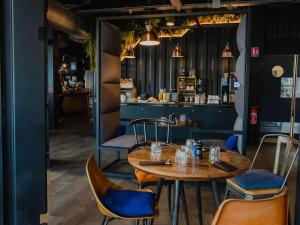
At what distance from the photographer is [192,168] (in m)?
2.29

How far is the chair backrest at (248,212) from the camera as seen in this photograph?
5.09 ft

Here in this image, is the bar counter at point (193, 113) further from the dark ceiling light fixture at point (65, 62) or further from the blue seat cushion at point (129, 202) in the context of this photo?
the dark ceiling light fixture at point (65, 62)

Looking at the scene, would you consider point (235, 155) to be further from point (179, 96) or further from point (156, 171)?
point (179, 96)

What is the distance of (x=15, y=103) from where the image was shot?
194 centimetres

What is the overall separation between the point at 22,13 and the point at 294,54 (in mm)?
8014

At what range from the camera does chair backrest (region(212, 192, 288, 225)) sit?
1551 millimetres

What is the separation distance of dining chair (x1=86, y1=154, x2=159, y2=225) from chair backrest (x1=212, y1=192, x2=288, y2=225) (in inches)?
27.7

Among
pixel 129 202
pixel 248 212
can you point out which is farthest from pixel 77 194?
pixel 248 212

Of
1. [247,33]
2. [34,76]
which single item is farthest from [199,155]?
[247,33]

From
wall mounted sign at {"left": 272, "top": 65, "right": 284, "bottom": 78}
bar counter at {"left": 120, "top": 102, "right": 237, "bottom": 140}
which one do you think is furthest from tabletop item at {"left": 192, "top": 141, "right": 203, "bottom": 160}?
wall mounted sign at {"left": 272, "top": 65, "right": 284, "bottom": 78}

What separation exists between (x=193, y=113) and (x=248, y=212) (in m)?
6.38

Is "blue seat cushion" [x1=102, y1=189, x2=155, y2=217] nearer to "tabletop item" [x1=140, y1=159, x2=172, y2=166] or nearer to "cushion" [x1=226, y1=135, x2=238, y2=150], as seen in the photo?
"tabletop item" [x1=140, y1=159, x2=172, y2=166]

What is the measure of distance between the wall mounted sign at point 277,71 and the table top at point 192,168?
7.20 meters

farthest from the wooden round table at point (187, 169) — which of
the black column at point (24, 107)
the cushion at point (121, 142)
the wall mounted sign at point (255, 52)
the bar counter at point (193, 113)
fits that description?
the wall mounted sign at point (255, 52)
